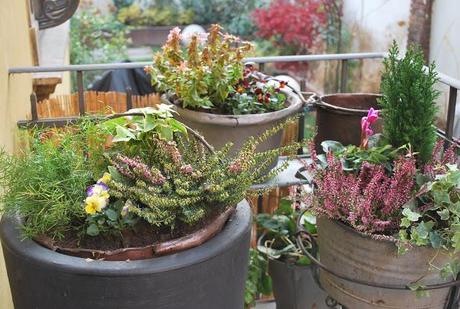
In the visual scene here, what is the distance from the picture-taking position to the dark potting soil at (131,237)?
124 centimetres

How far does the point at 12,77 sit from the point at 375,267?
1.53 m

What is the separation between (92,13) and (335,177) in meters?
8.88

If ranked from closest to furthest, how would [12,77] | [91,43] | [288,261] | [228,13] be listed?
[288,261], [12,77], [91,43], [228,13]

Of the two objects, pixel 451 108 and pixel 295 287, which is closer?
pixel 451 108

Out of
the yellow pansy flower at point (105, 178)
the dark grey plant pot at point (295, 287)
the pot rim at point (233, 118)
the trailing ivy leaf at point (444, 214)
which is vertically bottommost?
the dark grey plant pot at point (295, 287)

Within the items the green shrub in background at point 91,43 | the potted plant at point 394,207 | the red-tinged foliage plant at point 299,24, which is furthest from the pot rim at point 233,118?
the red-tinged foliage plant at point 299,24

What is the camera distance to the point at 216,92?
195 cm

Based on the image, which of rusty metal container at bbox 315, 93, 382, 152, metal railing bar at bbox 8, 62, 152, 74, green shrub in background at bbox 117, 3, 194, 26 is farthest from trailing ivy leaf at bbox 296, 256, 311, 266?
green shrub in background at bbox 117, 3, 194, 26

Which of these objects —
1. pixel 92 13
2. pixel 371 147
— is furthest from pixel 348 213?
pixel 92 13

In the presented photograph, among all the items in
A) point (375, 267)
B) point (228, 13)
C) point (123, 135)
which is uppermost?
point (228, 13)

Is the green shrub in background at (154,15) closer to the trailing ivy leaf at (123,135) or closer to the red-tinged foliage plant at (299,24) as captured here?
the red-tinged foliage plant at (299,24)

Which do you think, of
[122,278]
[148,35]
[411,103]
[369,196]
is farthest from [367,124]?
[148,35]

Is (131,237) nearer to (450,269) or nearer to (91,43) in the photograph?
(450,269)

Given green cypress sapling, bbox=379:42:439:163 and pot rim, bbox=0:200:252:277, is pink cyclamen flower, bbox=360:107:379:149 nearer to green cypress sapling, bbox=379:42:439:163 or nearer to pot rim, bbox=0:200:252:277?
green cypress sapling, bbox=379:42:439:163
